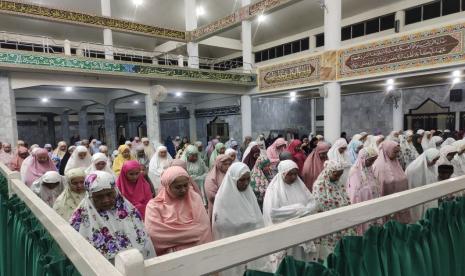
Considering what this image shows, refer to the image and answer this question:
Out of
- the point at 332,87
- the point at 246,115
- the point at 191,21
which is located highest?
the point at 191,21

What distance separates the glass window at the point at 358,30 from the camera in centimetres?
975

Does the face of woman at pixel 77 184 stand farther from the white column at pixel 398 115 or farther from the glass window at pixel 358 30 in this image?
the glass window at pixel 358 30

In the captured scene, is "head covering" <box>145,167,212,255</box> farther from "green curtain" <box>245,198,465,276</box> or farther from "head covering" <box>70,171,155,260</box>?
"green curtain" <box>245,198,465,276</box>

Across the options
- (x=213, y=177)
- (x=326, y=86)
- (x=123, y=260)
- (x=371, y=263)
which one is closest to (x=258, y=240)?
(x=123, y=260)

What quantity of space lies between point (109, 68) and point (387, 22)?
26.9ft

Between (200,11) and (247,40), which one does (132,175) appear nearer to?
(247,40)

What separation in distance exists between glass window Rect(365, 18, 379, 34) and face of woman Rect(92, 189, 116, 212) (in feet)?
33.3

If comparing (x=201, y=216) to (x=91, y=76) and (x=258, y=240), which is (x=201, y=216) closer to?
(x=258, y=240)

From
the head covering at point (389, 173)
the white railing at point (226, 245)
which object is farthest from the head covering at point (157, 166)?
the white railing at point (226, 245)

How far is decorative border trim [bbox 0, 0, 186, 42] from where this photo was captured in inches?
293

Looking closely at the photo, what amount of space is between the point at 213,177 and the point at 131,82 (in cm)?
537

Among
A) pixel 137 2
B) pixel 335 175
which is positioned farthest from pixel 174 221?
pixel 137 2

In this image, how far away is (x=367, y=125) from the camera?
10461 millimetres

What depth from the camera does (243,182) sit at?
6.77ft
